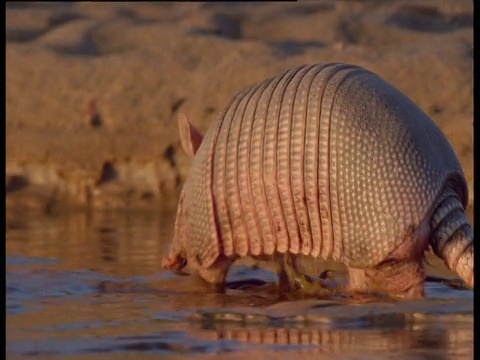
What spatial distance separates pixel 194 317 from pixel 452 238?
→ 136 cm

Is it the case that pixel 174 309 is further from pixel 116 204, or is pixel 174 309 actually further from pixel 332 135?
pixel 116 204

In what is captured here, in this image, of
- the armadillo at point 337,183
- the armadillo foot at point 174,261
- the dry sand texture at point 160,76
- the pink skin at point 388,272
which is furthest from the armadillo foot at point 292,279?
the dry sand texture at point 160,76

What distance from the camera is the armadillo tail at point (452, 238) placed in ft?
21.2

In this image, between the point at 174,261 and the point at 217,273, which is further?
the point at 174,261

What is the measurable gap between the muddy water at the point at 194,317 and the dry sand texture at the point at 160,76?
107 inches

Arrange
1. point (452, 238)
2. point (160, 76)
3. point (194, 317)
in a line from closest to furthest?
point (194, 317)
point (452, 238)
point (160, 76)

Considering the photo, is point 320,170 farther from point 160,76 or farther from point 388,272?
point 160,76

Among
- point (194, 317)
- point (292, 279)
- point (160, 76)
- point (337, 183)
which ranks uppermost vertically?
point (160, 76)

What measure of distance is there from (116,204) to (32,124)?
1.33 m

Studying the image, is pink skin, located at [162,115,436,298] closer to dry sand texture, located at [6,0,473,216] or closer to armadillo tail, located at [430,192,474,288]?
armadillo tail, located at [430,192,474,288]

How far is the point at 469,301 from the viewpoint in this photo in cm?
622

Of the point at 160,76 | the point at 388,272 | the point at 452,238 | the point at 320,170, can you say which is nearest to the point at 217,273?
the point at 320,170

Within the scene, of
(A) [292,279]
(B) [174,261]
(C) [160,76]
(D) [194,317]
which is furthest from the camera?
(C) [160,76]

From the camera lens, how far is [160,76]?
1155 centimetres
